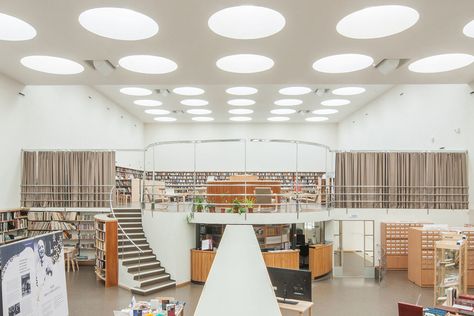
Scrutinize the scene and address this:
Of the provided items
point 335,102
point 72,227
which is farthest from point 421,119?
point 72,227

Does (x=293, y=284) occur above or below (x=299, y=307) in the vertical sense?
above

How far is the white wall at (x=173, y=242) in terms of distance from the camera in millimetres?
12227

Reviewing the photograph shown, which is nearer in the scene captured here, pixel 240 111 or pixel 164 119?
pixel 240 111

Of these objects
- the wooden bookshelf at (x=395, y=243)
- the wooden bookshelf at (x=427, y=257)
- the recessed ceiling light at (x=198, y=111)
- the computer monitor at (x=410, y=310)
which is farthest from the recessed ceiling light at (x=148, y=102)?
the computer monitor at (x=410, y=310)

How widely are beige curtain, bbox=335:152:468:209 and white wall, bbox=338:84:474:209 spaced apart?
535mm

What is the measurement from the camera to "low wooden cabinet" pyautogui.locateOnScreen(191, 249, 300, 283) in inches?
480

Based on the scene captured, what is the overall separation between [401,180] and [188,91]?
381 inches

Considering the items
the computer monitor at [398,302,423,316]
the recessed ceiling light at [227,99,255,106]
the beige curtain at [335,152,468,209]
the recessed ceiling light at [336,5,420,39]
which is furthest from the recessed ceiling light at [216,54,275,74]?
the recessed ceiling light at [227,99,255,106]

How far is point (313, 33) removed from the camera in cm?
864

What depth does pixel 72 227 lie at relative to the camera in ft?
46.2

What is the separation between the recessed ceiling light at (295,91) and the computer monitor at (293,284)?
1201 centimetres

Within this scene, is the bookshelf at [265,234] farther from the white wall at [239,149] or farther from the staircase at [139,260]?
the white wall at [239,149]

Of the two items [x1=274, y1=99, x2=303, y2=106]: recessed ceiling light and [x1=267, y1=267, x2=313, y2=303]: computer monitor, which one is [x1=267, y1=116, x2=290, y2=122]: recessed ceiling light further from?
[x1=267, y1=267, x2=313, y2=303]: computer monitor

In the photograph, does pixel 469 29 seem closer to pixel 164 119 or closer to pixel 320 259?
pixel 320 259
